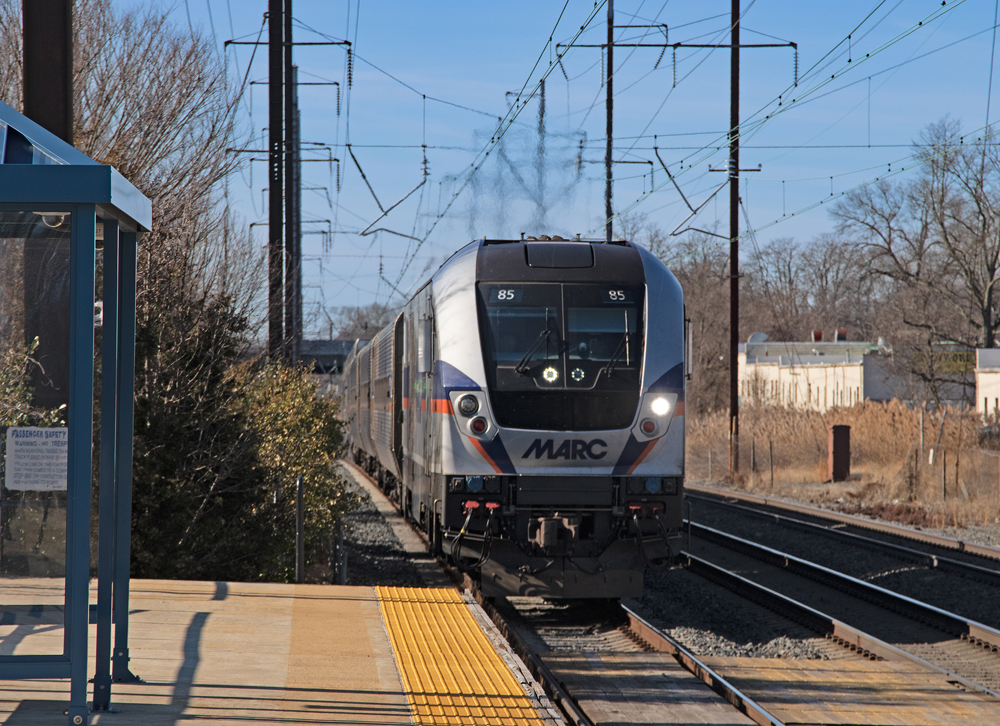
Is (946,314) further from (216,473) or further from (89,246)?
(89,246)

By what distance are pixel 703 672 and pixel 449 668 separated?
2.75 m

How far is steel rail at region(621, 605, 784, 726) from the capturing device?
7.04 metres

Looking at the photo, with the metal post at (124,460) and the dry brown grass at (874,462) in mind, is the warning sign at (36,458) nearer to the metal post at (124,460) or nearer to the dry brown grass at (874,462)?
the metal post at (124,460)

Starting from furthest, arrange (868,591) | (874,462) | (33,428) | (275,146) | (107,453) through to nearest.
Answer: (874,462), (275,146), (868,591), (107,453), (33,428)

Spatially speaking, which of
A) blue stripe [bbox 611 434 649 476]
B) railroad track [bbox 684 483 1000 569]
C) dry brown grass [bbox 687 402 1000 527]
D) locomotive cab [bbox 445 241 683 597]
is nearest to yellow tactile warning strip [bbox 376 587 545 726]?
locomotive cab [bbox 445 241 683 597]

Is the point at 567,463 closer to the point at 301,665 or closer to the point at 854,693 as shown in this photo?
the point at 854,693

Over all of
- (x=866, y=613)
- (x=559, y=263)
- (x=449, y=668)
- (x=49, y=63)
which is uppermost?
(x=49, y=63)

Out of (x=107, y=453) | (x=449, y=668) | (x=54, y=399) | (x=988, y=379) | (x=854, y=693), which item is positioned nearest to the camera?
(x=54, y=399)

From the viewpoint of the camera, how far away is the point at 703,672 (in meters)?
8.05

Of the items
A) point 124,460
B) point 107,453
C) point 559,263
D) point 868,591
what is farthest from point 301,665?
point 868,591

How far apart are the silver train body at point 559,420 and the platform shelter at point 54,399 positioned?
472 centimetres

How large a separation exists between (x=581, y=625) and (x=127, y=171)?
7551 millimetres

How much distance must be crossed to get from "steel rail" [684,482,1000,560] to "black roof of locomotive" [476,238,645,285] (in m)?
7.81

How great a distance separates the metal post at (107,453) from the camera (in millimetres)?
4938
